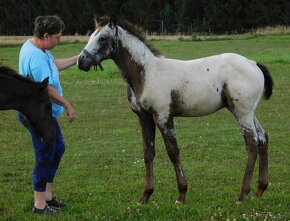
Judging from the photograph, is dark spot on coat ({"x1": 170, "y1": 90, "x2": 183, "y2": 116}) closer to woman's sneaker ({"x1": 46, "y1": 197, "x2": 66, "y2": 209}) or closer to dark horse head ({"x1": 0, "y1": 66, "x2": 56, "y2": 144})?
dark horse head ({"x1": 0, "y1": 66, "x2": 56, "y2": 144})

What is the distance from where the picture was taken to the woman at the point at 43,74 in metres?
6.63

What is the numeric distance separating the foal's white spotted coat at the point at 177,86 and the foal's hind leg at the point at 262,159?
0.15 metres

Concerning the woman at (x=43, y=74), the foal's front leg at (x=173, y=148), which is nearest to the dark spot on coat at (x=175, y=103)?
the foal's front leg at (x=173, y=148)

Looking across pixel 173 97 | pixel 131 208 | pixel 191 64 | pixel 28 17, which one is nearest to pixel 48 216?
pixel 131 208

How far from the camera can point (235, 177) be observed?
9000 mm

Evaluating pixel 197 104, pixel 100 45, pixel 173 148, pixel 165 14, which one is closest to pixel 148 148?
pixel 173 148

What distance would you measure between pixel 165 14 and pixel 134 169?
183 ft

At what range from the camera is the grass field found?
6.89m

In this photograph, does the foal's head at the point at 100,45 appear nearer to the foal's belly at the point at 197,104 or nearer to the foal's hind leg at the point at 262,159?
the foal's belly at the point at 197,104

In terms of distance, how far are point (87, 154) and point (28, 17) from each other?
203ft

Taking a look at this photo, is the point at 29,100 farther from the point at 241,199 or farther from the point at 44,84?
the point at 241,199

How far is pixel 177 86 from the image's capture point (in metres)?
7.16

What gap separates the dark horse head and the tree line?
52009 mm

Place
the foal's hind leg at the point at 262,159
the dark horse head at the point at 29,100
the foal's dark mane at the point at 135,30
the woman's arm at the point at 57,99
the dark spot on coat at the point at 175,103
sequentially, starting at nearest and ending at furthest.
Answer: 1. the dark horse head at the point at 29,100
2. the woman's arm at the point at 57,99
3. the dark spot on coat at the point at 175,103
4. the foal's dark mane at the point at 135,30
5. the foal's hind leg at the point at 262,159
